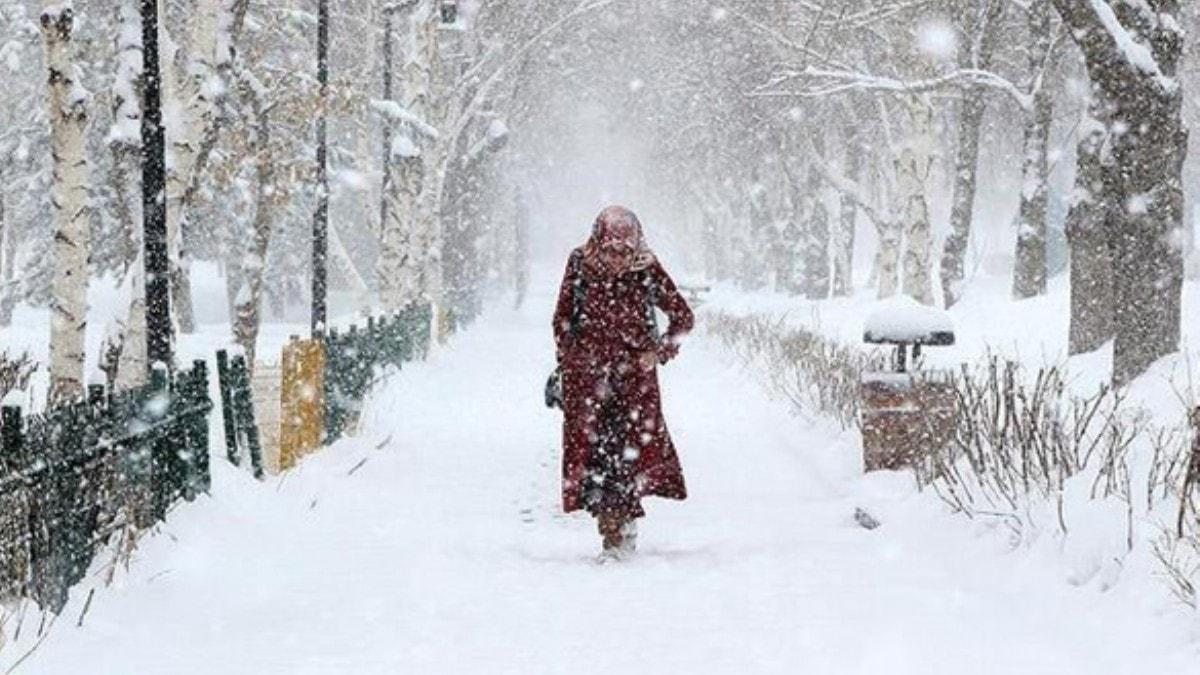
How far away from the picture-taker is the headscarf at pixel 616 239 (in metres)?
6.52

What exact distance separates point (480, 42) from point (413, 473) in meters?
20.4

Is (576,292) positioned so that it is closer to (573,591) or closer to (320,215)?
(573,591)

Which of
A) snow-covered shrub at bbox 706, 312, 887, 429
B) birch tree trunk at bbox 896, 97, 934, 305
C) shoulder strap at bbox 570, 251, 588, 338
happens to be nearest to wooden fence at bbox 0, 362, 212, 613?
shoulder strap at bbox 570, 251, 588, 338

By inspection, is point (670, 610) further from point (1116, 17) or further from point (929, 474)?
point (1116, 17)

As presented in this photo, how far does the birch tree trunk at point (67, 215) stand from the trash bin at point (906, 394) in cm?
621

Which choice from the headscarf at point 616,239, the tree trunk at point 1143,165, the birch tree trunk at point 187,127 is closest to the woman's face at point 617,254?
the headscarf at point 616,239

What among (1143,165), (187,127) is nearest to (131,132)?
(187,127)

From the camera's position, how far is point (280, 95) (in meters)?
14.3

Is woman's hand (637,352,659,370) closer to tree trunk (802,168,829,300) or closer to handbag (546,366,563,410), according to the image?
handbag (546,366,563,410)

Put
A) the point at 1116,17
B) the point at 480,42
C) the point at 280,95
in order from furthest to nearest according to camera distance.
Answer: the point at 480,42 → the point at 280,95 → the point at 1116,17

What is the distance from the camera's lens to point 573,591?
5.86m

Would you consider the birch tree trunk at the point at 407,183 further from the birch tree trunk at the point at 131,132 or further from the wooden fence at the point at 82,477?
the wooden fence at the point at 82,477

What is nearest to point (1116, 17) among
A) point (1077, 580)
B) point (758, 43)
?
point (1077, 580)

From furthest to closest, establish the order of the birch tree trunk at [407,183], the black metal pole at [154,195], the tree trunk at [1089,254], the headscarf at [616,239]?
the birch tree trunk at [407,183]
the tree trunk at [1089,254]
the black metal pole at [154,195]
the headscarf at [616,239]
